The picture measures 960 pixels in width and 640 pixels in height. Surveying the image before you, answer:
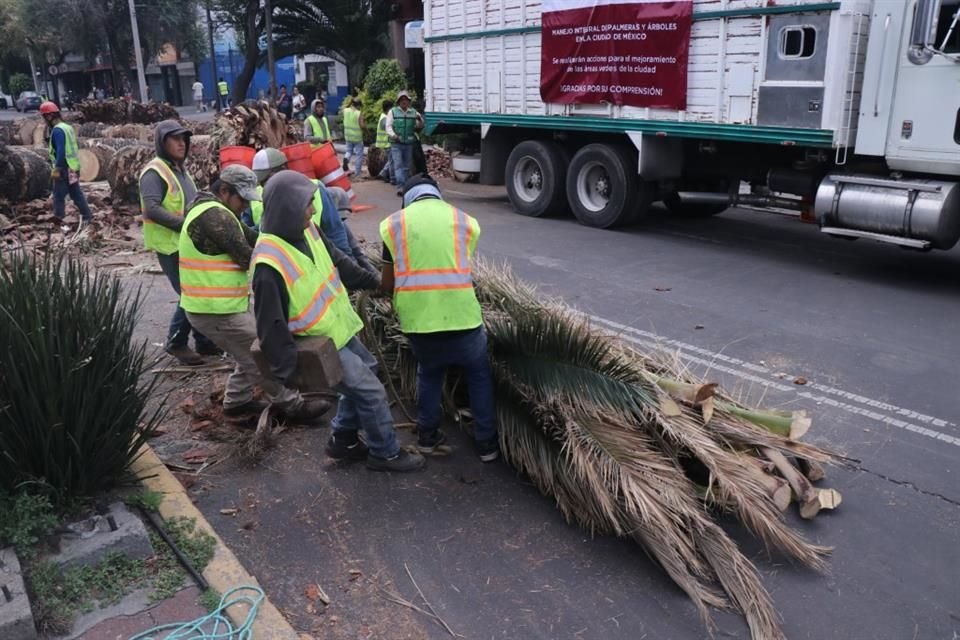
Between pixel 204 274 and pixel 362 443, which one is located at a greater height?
pixel 204 274

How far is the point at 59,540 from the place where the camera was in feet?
11.0

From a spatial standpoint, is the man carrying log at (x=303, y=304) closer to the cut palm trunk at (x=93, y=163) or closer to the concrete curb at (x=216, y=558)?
the concrete curb at (x=216, y=558)

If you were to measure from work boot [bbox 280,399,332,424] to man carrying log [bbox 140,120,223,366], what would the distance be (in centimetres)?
122

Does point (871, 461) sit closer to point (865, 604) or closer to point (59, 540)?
point (865, 604)

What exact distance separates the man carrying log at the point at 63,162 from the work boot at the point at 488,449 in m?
8.78

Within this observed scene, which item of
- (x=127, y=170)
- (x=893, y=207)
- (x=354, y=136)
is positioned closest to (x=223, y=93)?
(x=354, y=136)

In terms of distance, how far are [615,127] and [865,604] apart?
8329 mm

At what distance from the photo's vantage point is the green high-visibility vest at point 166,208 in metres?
5.91

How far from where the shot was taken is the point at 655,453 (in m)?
3.84

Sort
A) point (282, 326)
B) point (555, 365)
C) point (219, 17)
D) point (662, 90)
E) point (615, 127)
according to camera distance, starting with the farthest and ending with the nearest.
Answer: point (219, 17) < point (615, 127) < point (662, 90) < point (555, 365) < point (282, 326)

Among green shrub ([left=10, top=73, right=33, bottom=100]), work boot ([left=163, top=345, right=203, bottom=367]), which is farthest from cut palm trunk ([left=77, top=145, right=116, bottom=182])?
green shrub ([left=10, top=73, right=33, bottom=100])

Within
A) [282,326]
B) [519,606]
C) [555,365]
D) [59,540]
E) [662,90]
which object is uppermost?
[662,90]

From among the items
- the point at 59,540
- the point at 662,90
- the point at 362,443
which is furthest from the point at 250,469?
the point at 662,90

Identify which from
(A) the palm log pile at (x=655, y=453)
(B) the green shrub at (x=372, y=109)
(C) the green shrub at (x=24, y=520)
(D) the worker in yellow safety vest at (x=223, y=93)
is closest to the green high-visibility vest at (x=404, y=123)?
(B) the green shrub at (x=372, y=109)
